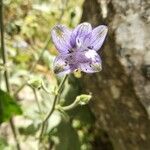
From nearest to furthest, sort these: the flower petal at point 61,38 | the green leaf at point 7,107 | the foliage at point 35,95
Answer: the flower petal at point 61,38, the green leaf at point 7,107, the foliage at point 35,95

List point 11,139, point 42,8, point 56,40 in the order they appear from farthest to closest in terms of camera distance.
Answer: point 11,139 → point 42,8 → point 56,40

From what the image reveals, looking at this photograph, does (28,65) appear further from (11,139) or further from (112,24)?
(112,24)

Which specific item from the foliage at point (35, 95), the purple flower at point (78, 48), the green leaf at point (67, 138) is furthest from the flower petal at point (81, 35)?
the green leaf at point (67, 138)

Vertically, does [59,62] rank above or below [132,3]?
below

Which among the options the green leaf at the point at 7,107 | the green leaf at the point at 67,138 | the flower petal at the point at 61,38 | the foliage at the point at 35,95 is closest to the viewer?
the flower petal at the point at 61,38

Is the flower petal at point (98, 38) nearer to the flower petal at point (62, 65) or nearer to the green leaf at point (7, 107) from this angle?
the flower petal at point (62, 65)

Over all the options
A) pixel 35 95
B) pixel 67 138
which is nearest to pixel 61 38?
pixel 35 95

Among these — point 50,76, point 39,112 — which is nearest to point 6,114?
point 39,112
